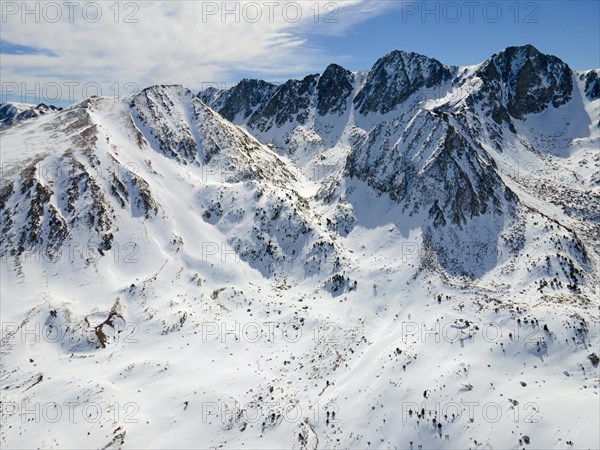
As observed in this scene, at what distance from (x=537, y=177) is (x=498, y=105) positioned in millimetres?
33201

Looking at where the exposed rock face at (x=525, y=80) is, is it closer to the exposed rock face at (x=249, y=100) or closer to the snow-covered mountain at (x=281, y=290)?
the snow-covered mountain at (x=281, y=290)

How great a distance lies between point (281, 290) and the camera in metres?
58.9

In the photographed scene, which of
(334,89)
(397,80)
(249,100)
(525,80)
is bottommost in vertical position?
(249,100)

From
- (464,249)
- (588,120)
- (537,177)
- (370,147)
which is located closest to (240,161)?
(370,147)

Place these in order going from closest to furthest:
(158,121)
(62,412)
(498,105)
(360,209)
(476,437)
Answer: (476,437)
(62,412)
(360,209)
(158,121)
(498,105)

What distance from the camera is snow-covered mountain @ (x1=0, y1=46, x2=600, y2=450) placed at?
36094 mm

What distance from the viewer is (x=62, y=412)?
37.9m

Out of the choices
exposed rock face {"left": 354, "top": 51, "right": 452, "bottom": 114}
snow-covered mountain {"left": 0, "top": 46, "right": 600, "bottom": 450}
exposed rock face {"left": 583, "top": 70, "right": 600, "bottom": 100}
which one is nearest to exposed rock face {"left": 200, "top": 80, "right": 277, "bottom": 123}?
exposed rock face {"left": 354, "top": 51, "right": 452, "bottom": 114}

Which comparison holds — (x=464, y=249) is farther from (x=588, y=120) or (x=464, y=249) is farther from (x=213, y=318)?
(x=588, y=120)

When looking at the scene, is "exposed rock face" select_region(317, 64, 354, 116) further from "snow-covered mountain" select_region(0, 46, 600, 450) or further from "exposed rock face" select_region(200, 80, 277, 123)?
"snow-covered mountain" select_region(0, 46, 600, 450)

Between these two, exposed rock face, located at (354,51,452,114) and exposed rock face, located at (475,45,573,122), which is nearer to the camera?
exposed rock face, located at (475,45,573,122)

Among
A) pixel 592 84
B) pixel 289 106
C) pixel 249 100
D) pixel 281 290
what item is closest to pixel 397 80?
pixel 289 106

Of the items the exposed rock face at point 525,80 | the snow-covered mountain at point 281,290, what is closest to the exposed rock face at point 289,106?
the snow-covered mountain at point 281,290

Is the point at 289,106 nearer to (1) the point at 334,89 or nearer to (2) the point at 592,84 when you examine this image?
(1) the point at 334,89
